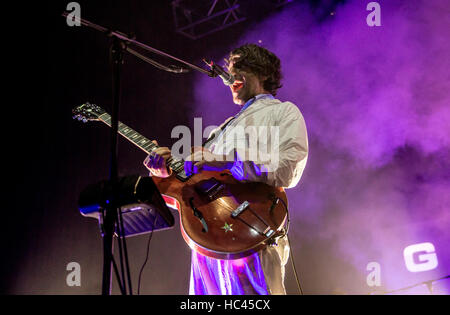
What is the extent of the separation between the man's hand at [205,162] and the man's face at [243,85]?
2.83 feet

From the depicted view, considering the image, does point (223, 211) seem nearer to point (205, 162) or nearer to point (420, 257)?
point (205, 162)

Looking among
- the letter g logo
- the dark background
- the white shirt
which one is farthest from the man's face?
the letter g logo

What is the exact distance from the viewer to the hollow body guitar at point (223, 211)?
1.98 meters

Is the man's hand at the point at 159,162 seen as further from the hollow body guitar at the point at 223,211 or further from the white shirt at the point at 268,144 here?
the white shirt at the point at 268,144

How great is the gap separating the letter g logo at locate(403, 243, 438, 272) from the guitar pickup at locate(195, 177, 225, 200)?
130 inches

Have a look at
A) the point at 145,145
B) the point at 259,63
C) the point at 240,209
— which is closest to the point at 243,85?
the point at 259,63

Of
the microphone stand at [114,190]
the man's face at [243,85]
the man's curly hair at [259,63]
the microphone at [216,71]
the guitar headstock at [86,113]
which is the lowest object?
the microphone stand at [114,190]

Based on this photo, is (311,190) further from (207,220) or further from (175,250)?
(207,220)

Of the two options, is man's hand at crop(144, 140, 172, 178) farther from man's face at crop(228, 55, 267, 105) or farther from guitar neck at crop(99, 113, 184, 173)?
man's face at crop(228, 55, 267, 105)

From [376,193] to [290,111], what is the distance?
2.83 metres

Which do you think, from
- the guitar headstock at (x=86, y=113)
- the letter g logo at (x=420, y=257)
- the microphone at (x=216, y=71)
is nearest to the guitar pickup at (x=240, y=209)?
the microphone at (x=216, y=71)

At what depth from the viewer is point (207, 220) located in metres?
2.10

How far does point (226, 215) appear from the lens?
2109 mm
